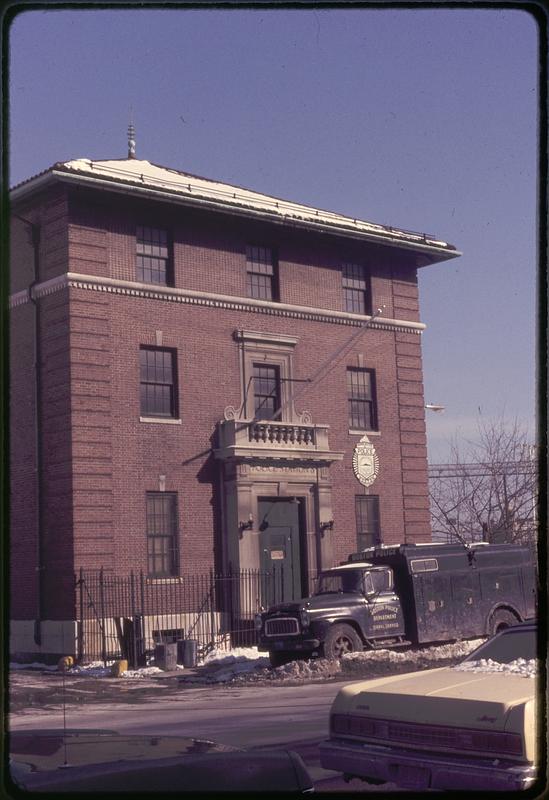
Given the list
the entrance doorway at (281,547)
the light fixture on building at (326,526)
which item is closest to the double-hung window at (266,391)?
the entrance doorway at (281,547)

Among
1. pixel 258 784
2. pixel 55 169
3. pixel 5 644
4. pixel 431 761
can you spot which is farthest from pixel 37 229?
pixel 258 784

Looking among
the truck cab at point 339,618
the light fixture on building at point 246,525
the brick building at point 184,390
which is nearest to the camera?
the truck cab at point 339,618

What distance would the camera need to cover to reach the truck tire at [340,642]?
19.0m

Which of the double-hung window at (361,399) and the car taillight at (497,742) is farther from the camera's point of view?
the double-hung window at (361,399)

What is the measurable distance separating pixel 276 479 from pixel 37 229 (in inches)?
361

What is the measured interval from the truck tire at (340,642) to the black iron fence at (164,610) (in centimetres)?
558

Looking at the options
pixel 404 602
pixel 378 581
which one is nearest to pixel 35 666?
pixel 378 581

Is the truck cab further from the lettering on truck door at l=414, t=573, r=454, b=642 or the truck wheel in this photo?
the lettering on truck door at l=414, t=573, r=454, b=642

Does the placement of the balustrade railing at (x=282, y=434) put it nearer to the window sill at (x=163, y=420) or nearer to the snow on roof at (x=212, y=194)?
the window sill at (x=163, y=420)

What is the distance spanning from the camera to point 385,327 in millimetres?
31734

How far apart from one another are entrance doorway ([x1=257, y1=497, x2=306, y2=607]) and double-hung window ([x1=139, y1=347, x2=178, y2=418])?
146 inches

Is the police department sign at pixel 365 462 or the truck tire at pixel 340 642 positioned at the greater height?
the police department sign at pixel 365 462

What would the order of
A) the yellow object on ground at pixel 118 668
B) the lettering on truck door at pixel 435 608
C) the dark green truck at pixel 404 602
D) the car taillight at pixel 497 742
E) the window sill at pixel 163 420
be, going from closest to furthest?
the car taillight at pixel 497 742, the dark green truck at pixel 404 602, the lettering on truck door at pixel 435 608, the yellow object on ground at pixel 118 668, the window sill at pixel 163 420

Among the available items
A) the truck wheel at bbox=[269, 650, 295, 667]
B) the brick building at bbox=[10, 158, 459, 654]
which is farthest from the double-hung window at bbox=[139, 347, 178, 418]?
the truck wheel at bbox=[269, 650, 295, 667]
